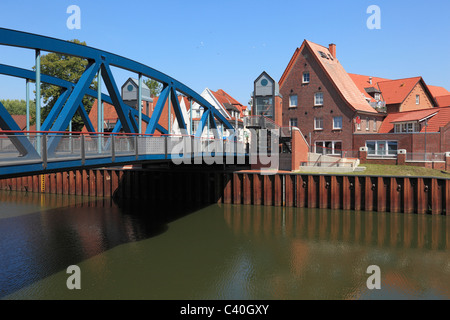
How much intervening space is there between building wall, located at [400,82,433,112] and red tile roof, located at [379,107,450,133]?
3.43 metres

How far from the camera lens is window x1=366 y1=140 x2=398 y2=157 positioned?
108 ft

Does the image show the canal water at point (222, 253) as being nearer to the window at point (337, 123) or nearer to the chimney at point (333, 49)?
the window at point (337, 123)

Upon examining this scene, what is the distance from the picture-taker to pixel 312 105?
3869 centimetres

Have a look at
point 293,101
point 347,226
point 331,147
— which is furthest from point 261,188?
point 293,101

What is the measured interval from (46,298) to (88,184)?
68.6ft

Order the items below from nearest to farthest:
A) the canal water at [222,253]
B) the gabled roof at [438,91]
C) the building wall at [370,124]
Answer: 1. the canal water at [222,253]
2. the building wall at [370,124]
3. the gabled roof at [438,91]

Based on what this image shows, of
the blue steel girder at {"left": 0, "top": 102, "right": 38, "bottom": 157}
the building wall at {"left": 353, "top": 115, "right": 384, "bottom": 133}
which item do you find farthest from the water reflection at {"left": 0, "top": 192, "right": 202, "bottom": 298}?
the building wall at {"left": 353, "top": 115, "right": 384, "bottom": 133}

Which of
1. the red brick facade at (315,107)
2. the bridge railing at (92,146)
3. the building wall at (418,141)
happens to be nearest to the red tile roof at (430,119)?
the building wall at (418,141)

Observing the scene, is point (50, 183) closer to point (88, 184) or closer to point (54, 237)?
point (88, 184)

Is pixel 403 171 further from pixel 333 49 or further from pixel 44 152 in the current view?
pixel 44 152

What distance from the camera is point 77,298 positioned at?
1165cm

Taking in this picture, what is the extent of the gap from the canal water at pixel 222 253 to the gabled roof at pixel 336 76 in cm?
1787

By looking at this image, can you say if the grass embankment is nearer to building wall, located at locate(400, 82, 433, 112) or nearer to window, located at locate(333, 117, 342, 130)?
window, located at locate(333, 117, 342, 130)

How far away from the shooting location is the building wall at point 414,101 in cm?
4278
